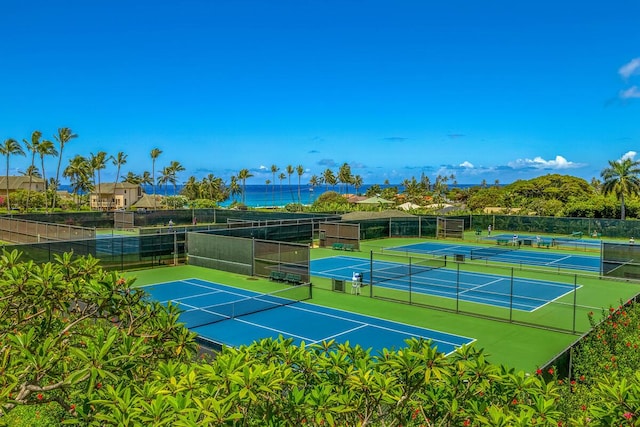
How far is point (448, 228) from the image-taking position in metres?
50.8

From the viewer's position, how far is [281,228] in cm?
3897

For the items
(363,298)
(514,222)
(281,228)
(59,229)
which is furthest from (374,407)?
(514,222)

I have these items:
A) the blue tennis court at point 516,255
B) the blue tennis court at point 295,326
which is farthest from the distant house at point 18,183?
the blue tennis court at point 295,326

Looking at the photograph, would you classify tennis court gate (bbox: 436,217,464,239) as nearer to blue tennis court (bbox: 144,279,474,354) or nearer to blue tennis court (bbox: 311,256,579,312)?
blue tennis court (bbox: 311,256,579,312)

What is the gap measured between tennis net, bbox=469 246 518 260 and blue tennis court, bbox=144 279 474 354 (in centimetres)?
1928

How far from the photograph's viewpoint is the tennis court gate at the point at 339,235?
41.7 meters

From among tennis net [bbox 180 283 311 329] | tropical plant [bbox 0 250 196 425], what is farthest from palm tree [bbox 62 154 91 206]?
tropical plant [bbox 0 250 196 425]

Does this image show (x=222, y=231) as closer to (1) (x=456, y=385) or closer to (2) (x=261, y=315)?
(2) (x=261, y=315)

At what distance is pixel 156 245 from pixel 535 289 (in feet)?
74.9

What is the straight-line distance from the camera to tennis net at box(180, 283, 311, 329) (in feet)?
66.6

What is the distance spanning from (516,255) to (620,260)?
11.0 m

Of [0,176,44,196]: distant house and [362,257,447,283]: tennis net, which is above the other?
[0,176,44,196]: distant house

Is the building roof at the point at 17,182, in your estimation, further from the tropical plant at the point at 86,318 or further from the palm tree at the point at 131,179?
the tropical plant at the point at 86,318

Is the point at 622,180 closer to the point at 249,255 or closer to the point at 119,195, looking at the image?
the point at 249,255
